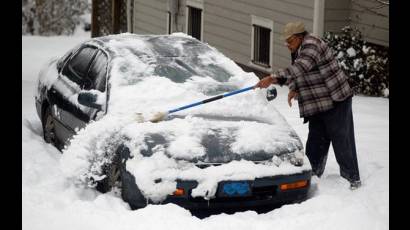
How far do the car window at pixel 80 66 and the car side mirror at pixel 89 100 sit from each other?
0.63 m

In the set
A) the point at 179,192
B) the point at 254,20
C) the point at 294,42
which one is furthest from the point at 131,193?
the point at 254,20

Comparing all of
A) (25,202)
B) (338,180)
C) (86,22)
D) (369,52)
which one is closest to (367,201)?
(338,180)

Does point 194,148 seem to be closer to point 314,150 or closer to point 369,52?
point 314,150

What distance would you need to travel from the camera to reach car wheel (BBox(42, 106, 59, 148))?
8703 millimetres

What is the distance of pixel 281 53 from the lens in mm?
14500

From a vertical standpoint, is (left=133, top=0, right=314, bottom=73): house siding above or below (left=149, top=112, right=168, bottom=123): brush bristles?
below

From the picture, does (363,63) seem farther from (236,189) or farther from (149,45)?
(236,189)

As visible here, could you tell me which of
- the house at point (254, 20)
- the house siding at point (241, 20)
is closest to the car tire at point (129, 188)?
the house at point (254, 20)

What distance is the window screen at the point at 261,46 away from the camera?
15430 mm

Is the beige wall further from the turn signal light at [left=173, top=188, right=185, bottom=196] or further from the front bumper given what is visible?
the turn signal light at [left=173, top=188, right=185, bottom=196]

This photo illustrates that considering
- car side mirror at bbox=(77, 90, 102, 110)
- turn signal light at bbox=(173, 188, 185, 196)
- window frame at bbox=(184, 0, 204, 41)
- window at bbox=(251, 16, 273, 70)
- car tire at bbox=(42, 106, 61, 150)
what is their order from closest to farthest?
turn signal light at bbox=(173, 188, 185, 196)
car side mirror at bbox=(77, 90, 102, 110)
car tire at bbox=(42, 106, 61, 150)
window at bbox=(251, 16, 273, 70)
window frame at bbox=(184, 0, 204, 41)

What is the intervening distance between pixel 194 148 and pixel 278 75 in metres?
1.29

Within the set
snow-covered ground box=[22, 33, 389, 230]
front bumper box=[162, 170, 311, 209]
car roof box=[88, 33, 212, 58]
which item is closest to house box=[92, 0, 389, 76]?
car roof box=[88, 33, 212, 58]

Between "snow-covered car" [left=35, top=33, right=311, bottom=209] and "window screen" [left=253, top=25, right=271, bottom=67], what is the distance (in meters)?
7.13
